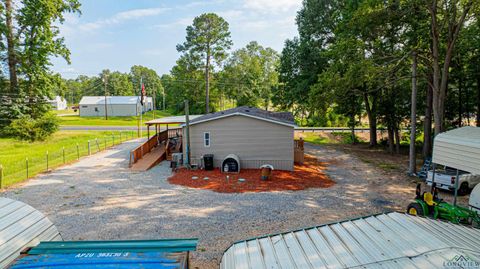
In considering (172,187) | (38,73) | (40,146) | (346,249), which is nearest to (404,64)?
(172,187)

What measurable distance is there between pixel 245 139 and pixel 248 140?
19 centimetres

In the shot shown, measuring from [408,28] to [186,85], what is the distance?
29503mm

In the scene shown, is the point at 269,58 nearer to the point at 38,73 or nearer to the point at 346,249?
the point at 38,73

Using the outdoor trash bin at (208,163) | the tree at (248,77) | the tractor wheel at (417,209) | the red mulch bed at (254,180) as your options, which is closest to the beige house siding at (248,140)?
the outdoor trash bin at (208,163)

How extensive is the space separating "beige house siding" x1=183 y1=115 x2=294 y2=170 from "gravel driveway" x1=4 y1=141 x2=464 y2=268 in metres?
2.80

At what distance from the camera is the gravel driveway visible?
8.75m

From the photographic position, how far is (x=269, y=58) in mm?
52594

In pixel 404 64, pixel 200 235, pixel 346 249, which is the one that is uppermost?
pixel 404 64

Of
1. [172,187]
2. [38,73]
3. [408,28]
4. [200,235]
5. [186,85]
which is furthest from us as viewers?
[186,85]

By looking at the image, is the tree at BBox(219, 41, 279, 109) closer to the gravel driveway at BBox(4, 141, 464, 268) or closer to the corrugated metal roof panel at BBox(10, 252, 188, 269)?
the gravel driveway at BBox(4, 141, 464, 268)

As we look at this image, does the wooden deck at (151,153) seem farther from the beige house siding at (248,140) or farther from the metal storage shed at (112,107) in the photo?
the metal storage shed at (112,107)

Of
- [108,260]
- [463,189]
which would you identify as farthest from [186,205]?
[463,189]

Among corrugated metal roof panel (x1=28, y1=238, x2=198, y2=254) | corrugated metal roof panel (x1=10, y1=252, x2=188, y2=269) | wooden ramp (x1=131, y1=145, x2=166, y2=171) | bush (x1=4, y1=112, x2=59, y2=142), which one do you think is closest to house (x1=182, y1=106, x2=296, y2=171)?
wooden ramp (x1=131, y1=145, x2=166, y2=171)

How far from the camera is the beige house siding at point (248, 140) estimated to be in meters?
17.0
